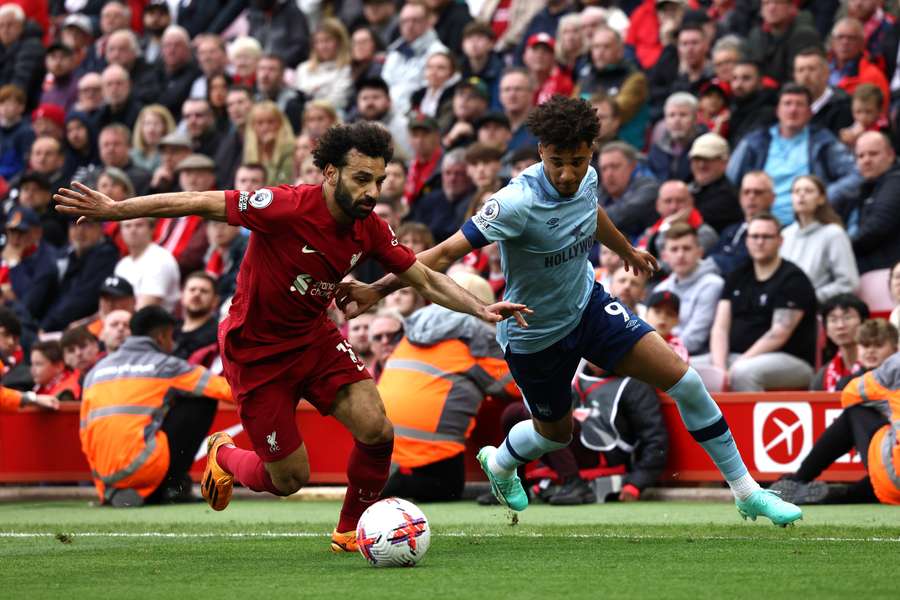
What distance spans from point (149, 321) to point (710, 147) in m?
5.42

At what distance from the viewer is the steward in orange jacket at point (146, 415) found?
1227 centimetres

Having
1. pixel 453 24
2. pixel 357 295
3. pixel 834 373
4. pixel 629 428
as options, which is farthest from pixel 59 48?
pixel 357 295

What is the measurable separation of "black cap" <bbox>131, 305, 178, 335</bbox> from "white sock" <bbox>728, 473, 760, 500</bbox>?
19.2 ft

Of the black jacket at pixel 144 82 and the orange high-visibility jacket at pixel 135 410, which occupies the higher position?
the black jacket at pixel 144 82

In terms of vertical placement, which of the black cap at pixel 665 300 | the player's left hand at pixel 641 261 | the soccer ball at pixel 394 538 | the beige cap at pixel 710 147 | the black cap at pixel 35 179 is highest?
the beige cap at pixel 710 147

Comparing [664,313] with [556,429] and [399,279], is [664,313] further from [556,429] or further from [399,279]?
[399,279]

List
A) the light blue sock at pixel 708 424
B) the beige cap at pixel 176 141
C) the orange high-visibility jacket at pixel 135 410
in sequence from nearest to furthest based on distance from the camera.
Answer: the light blue sock at pixel 708 424 → the orange high-visibility jacket at pixel 135 410 → the beige cap at pixel 176 141

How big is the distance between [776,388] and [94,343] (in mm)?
6612

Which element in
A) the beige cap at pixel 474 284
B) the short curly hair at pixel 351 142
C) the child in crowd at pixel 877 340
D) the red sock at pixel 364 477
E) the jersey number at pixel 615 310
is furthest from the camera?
the beige cap at pixel 474 284

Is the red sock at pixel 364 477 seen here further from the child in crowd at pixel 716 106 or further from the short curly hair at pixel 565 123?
the child in crowd at pixel 716 106

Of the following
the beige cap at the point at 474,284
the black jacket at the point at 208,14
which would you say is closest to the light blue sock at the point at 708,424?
the beige cap at the point at 474,284

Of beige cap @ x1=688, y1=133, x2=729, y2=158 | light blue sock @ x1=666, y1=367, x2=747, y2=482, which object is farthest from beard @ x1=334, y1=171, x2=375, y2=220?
beige cap @ x1=688, y1=133, x2=729, y2=158

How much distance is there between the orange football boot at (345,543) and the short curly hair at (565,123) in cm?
248

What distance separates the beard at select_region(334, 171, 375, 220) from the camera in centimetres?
800
